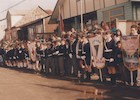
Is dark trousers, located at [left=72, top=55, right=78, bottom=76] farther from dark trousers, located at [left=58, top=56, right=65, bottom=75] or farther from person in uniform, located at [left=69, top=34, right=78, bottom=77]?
dark trousers, located at [left=58, top=56, right=65, bottom=75]

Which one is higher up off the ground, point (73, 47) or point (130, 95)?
point (73, 47)

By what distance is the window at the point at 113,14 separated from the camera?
22.6 metres

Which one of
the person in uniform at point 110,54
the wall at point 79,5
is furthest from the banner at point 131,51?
the wall at point 79,5

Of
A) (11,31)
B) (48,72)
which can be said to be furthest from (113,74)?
(11,31)

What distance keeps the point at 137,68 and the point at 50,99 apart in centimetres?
305

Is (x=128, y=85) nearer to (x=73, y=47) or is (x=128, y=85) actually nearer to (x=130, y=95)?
(x=130, y=95)

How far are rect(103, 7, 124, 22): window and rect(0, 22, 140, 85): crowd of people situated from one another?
687 cm

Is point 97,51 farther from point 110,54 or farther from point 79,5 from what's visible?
point 79,5

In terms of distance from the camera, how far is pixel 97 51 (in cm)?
1245

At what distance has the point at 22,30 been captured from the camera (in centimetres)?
5125

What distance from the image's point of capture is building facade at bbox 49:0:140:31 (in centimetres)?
2209

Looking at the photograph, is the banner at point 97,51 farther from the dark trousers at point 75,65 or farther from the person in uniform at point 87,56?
the dark trousers at point 75,65

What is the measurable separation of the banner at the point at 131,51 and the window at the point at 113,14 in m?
12.0

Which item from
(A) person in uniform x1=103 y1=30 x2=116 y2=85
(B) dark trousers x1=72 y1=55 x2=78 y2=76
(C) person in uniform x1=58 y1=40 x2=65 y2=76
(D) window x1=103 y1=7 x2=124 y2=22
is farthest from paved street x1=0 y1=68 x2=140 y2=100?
(D) window x1=103 y1=7 x2=124 y2=22
